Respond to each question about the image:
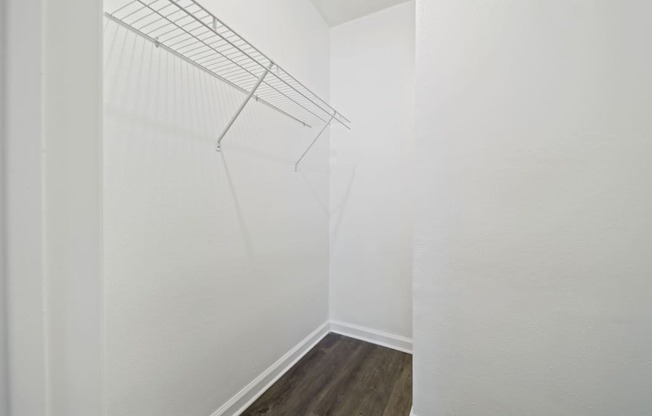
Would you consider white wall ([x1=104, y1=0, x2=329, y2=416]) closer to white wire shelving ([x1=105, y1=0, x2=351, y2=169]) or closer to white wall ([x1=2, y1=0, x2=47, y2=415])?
white wire shelving ([x1=105, y1=0, x2=351, y2=169])

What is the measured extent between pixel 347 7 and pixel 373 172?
1.28 meters

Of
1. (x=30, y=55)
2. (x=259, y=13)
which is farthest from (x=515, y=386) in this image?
(x=259, y=13)

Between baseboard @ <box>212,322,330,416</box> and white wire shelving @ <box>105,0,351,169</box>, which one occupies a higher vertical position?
white wire shelving @ <box>105,0,351,169</box>

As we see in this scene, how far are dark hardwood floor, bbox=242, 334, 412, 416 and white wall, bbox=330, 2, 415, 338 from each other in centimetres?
27

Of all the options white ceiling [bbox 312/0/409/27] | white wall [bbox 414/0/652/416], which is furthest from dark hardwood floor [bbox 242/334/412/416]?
white ceiling [bbox 312/0/409/27]

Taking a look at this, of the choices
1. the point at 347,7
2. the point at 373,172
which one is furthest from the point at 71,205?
the point at 347,7

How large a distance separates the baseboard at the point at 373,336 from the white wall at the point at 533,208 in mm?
745

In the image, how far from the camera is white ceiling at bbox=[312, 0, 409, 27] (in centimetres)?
185

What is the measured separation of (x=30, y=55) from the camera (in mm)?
227

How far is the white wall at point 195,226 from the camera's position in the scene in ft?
2.77

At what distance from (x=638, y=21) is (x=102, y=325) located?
62.5 inches

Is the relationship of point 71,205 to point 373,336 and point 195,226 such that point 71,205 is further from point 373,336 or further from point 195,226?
point 373,336

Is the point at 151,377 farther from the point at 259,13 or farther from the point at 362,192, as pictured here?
the point at 259,13

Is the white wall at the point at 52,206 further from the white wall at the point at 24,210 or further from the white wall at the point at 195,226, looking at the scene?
the white wall at the point at 195,226
